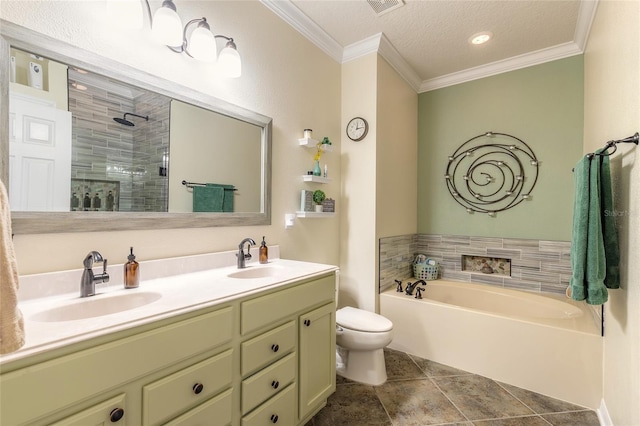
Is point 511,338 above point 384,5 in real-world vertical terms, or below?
below

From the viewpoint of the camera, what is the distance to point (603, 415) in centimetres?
171

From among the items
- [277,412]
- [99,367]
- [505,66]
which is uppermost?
[505,66]

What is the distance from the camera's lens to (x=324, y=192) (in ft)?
8.45

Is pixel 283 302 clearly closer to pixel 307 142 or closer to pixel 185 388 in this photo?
pixel 185 388

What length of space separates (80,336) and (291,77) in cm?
210

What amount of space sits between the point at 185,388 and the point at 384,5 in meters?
2.62

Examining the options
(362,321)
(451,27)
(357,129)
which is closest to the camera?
(362,321)

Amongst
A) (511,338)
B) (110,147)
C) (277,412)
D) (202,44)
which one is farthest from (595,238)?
(110,147)

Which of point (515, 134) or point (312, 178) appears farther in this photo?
point (515, 134)

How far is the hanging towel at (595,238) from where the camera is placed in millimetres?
1416

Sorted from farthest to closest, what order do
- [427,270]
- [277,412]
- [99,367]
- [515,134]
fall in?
[427,270]
[515,134]
[277,412]
[99,367]

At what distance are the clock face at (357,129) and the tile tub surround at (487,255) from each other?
101 cm

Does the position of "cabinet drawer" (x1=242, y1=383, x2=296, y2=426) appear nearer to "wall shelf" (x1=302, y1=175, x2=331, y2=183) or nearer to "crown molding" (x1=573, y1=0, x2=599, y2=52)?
"wall shelf" (x1=302, y1=175, x2=331, y2=183)

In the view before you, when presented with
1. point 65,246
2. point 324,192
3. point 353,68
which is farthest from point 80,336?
point 353,68
